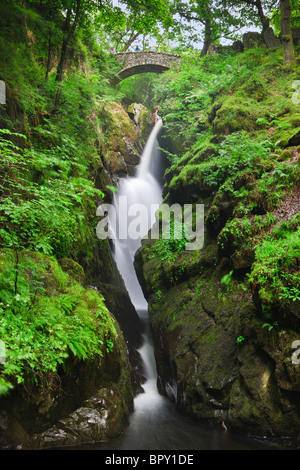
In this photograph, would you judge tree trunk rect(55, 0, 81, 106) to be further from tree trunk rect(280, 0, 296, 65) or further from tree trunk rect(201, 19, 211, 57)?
tree trunk rect(201, 19, 211, 57)

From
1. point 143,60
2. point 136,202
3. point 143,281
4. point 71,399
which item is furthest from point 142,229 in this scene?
point 143,60

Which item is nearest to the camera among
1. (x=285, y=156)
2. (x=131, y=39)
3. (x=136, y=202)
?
(x=285, y=156)

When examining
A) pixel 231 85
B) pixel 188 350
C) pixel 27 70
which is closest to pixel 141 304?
pixel 188 350

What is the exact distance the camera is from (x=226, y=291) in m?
6.36

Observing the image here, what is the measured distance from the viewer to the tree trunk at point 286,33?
10578mm

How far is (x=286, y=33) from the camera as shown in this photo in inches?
423

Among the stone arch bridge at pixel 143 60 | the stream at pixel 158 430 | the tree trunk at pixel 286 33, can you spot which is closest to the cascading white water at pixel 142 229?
the stream at pixel 158 430

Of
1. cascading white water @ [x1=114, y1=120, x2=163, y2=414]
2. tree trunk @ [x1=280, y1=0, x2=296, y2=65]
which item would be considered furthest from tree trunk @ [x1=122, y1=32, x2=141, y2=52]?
tree trunk @ [x1=280, y1=0, x2=296, y2=65]

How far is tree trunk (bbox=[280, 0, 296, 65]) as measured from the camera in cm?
1058

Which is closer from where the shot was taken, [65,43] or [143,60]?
[65,43]

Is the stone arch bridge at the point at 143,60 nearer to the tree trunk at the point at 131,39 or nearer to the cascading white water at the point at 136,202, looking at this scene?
the cascading white water at the point at 136,202

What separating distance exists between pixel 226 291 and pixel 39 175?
476 centimetres

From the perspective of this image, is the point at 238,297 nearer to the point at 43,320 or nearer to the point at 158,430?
the point at 158,430
